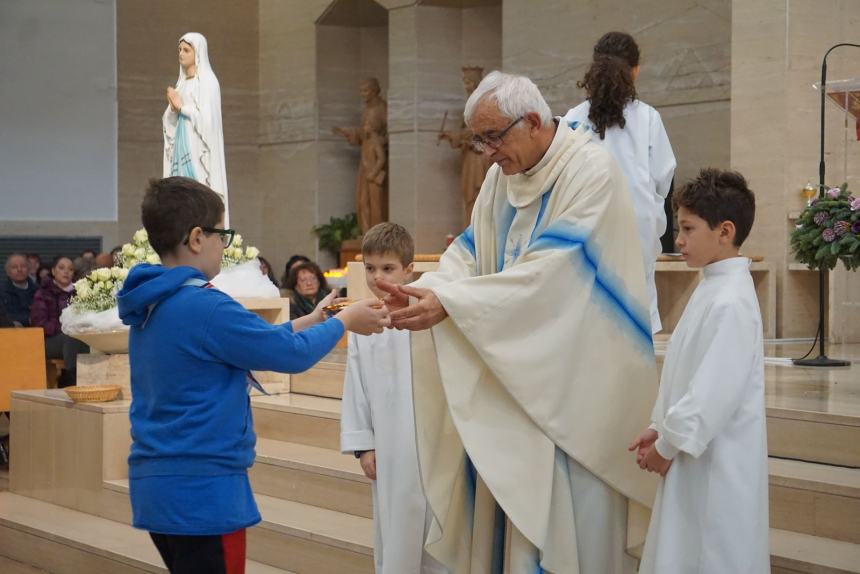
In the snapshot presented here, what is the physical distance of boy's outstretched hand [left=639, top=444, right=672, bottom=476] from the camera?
11.5 ft

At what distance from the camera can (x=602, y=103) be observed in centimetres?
658

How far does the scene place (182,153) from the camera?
9.41 meters

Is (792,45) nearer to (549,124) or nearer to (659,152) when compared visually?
(659,152)

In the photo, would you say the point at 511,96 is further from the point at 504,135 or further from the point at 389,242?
the point at 389,242

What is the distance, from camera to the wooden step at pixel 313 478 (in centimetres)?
631

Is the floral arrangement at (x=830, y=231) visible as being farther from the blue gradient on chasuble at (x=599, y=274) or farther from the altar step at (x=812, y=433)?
the blue gradient on chasuble at (x=599, y=274)

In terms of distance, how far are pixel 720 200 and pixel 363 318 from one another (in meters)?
1.08

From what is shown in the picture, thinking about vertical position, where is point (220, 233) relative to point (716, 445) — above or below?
above

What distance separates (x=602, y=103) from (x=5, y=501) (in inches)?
179

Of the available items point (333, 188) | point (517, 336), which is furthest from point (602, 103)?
point (333, 188)

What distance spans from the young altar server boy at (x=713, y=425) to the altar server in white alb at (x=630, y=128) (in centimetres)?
294

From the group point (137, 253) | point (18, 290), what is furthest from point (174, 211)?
point (18, 290)

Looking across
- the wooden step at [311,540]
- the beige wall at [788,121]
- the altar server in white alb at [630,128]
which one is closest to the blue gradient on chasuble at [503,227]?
the wooden step at [311,540]

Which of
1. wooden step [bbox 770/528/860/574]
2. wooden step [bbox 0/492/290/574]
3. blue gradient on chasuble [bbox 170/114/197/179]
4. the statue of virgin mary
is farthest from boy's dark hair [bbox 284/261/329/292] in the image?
wooden step [bbox 770/528/860/574]
